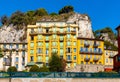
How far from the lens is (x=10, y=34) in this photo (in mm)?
118562

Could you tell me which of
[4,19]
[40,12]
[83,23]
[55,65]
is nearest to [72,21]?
[83,23]

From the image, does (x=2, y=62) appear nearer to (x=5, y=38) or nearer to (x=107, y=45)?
(x=5, y=38)

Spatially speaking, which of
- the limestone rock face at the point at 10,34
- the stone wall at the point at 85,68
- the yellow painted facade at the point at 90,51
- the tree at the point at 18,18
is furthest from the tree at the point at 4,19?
the stone wall at the point at 85,68

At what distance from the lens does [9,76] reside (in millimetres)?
32969

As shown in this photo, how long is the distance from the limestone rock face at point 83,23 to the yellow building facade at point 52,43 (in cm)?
1108

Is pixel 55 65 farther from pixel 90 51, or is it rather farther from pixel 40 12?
pixel 40 12

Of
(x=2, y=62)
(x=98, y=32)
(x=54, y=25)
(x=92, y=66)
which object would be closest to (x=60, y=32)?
(x=54, y=25)

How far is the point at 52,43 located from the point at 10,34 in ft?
74.9

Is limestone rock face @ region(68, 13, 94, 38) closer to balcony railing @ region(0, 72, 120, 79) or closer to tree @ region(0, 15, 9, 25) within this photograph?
tree @ region(0, 15, 9, 25)

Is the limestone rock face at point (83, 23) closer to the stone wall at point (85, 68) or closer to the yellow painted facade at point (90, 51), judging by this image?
the yellow painted facade at point (90, 51)

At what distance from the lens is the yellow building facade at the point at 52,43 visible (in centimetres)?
10312

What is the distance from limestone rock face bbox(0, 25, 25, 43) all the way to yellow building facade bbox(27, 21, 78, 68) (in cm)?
1202

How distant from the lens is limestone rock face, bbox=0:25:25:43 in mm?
115812

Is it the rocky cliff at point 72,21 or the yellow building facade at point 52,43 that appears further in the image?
the rocky cliff at point 72,21
